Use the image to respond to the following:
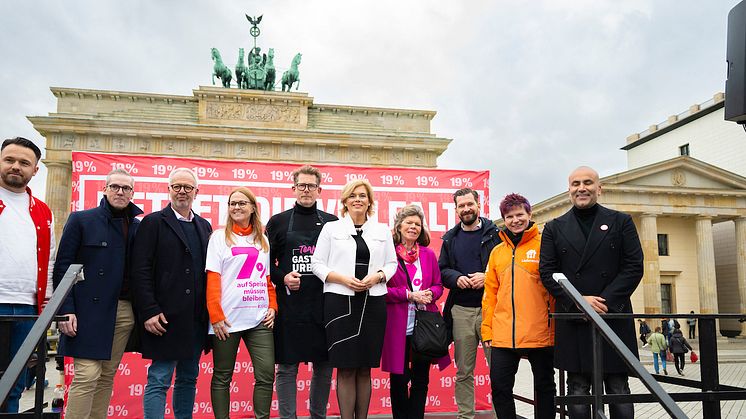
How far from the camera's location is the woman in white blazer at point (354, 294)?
12.3 ft

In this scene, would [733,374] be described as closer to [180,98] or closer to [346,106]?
[346,106]

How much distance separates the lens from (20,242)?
11.2 ft

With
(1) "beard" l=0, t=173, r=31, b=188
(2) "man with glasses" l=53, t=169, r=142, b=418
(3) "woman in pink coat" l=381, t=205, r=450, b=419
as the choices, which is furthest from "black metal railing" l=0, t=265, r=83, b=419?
(3) "woman in pink coat" l=381, t=205, r=450, b=419

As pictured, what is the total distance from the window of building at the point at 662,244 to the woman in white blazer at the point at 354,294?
103 feet

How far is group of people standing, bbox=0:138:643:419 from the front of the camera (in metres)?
3.55

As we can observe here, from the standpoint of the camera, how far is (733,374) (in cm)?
1320

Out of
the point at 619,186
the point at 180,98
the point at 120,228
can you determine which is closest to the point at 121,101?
the point at 180,98

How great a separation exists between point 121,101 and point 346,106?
1280 cm

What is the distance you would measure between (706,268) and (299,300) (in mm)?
31329

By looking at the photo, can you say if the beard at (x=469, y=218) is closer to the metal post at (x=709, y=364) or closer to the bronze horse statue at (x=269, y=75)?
the metal post at (x=709, y=364)

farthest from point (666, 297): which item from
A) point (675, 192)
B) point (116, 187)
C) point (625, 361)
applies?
point (116, 187)

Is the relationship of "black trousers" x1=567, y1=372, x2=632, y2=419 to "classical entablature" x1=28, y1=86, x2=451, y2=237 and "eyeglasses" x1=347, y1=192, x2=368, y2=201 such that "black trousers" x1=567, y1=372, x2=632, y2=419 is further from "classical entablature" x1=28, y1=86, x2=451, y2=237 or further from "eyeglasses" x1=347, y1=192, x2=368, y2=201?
"classical entablature" x1=28, y1=86, x2=451, y2=237

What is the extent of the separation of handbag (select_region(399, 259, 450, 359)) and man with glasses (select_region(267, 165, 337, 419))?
2.30 ft

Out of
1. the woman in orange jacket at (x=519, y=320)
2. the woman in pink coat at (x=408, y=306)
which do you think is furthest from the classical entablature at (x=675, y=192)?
the woman in orange jacket at (x=519, y=320)
